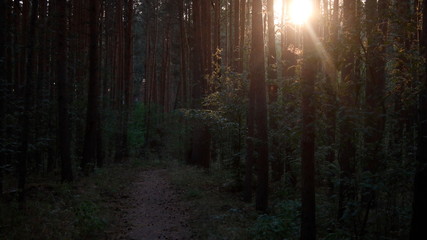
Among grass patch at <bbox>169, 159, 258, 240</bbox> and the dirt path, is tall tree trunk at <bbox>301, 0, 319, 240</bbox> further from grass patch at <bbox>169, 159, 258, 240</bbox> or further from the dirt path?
the dirt path

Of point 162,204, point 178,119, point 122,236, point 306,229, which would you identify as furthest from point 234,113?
point 178,119

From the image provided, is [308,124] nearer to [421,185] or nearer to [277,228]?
[421,185]

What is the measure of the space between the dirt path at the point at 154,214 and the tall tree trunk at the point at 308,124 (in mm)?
3370

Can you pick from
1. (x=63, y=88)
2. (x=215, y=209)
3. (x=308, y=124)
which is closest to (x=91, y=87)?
(x=63, y=88)

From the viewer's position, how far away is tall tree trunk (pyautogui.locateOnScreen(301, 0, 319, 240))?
6379mm

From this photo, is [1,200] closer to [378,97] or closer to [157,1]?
[378,97]

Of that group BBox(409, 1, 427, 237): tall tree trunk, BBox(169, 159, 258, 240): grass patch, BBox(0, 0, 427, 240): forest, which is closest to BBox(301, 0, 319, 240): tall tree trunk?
BBox(0, 0, 427, 240): forest

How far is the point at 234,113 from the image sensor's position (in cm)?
1339

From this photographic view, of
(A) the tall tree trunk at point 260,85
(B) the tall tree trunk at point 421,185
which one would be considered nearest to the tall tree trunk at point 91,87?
(A) the tall tree trunk at point 260,85

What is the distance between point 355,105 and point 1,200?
9.19 meters

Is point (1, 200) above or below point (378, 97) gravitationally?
below

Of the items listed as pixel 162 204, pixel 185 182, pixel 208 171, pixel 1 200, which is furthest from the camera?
pixel 208 171

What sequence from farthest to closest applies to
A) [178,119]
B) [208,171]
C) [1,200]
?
[178,119] → [208,171] → [1,200]

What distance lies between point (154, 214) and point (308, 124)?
670cm
